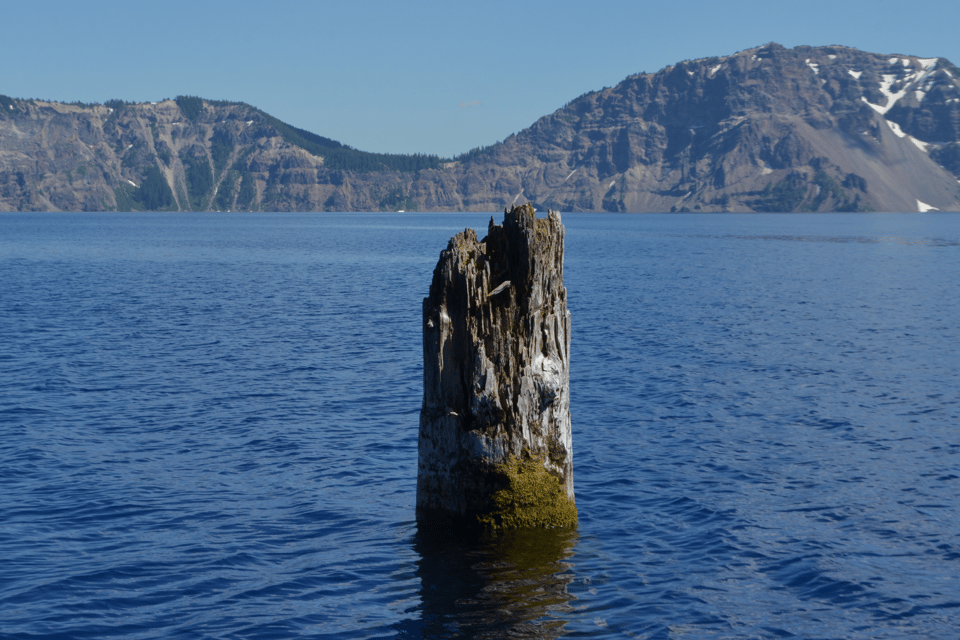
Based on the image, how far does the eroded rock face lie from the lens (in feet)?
52.3

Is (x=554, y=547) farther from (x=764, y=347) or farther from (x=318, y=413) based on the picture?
(x=764, y=347)

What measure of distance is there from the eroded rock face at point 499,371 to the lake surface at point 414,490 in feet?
4.55

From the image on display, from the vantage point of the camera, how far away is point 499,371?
52.3ft

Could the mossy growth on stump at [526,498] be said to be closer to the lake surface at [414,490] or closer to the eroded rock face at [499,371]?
the eroded rock face at [499,371]

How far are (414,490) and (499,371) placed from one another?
19.6 feet

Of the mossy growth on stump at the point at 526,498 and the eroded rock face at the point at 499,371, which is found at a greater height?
the eroded rock face at the point at 499,371

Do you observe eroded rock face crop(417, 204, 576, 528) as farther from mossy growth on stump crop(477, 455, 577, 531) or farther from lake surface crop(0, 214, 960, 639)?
lake surface crop(0, 214, 960, 639)

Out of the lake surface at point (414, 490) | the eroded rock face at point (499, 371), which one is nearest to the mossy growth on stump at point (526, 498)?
the eroded rock face at point (499, 371)

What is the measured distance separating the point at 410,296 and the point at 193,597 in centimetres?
5453

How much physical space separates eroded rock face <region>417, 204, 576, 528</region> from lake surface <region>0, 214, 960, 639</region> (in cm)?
139

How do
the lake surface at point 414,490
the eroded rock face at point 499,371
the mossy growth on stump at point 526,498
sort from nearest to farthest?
the lake surface at point 414,490, the eroded rock face at point 499,371, the mossy growth on stump at point 526,498

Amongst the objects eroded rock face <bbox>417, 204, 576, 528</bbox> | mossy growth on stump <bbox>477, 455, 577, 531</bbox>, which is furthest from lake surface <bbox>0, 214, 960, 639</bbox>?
eroded rock face <bbox>417, 204, 576, 528</bbox>

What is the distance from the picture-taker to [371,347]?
42.3m

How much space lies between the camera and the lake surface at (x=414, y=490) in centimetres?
1403
